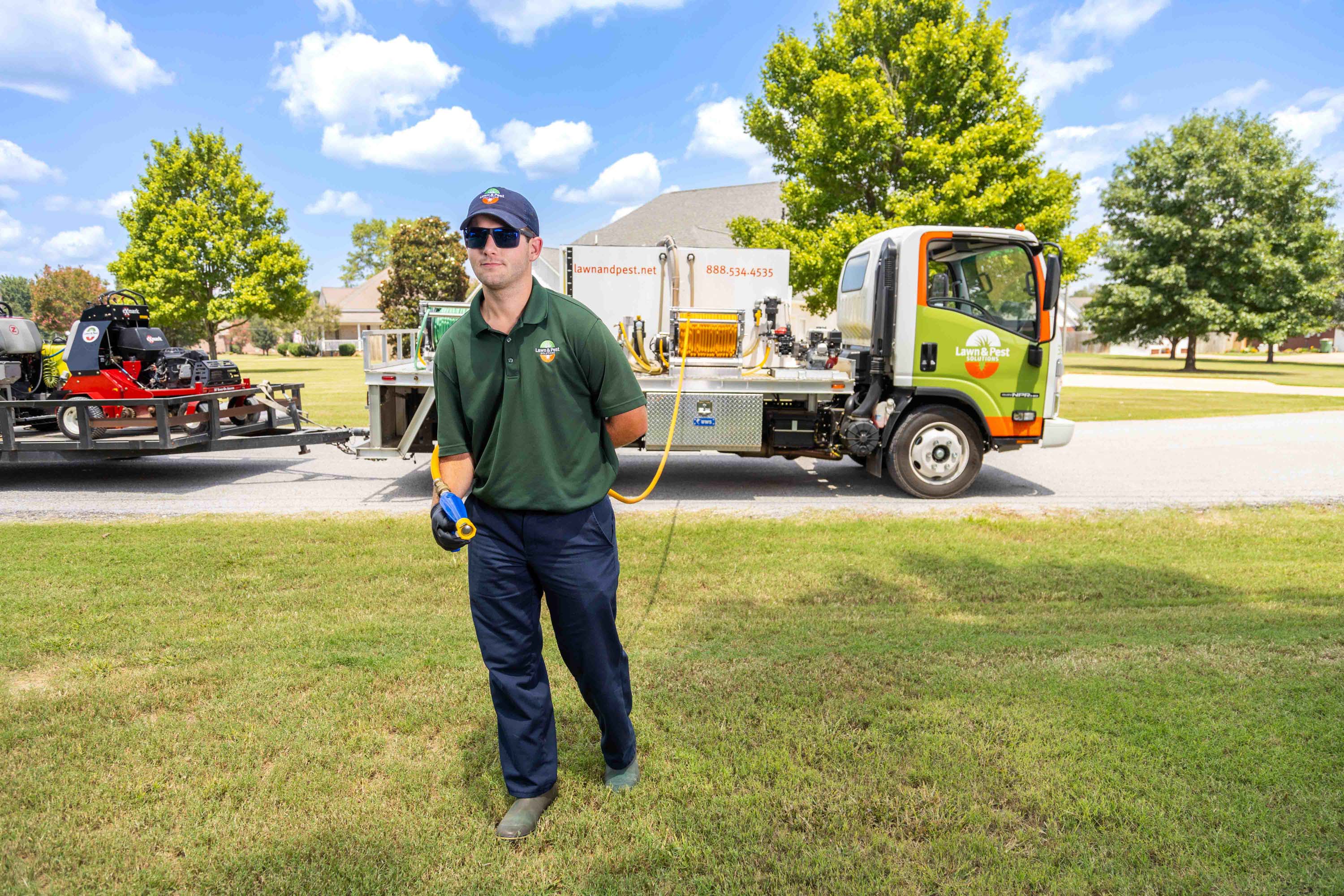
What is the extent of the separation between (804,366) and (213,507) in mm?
6265

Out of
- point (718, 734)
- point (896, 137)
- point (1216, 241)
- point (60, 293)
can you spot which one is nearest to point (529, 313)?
point (718, 734)

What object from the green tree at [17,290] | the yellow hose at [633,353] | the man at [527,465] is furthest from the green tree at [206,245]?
the green tree at [17,290]

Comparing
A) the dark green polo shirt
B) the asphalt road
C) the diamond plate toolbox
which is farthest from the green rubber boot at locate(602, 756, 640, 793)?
the diamond plate toolbox

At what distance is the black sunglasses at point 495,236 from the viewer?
8.61 ft

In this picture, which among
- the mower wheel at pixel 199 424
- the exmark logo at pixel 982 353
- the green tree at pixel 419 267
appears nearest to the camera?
the exmark logo at pixel 982 353

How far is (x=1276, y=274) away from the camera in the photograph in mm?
37500

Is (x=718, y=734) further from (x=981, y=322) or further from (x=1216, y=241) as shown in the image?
(x=1216, y=241)

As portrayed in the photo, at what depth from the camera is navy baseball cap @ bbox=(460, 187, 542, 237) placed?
262 centimetres

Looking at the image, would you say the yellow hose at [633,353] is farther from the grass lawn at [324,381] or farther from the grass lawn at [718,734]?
the grass lawn at [718,734]

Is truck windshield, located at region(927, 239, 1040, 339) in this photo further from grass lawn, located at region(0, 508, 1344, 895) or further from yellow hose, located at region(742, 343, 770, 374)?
grass lawn, located at region(0, 508, 1344, 895)

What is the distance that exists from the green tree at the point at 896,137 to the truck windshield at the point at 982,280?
10.0 metres

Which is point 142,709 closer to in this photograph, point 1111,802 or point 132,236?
point 1111,802

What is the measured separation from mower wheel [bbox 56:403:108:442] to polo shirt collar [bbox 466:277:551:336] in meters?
8.19

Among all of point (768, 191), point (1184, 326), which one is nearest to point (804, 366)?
point (768, 191)
